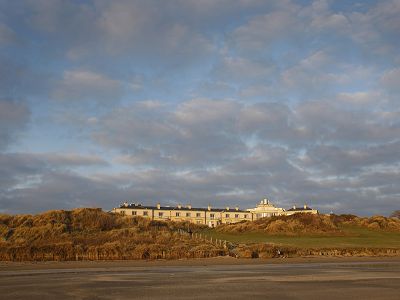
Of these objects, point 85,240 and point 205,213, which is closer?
point 85,240

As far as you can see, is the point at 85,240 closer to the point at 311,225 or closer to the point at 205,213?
the point at 311,225

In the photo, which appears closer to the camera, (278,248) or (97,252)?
(97,252)

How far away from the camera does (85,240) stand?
44.1m

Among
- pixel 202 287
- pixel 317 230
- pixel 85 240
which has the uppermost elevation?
pixel 317 230

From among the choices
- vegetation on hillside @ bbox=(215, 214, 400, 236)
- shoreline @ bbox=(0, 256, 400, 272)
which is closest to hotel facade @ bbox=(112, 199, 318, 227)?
vegetation on hillside @ bbox=(215, 214, 400, 236)

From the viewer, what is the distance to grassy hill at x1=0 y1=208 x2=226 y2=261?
3638 cm

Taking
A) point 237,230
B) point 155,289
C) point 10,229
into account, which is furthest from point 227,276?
point 237,230

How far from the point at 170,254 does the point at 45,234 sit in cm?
1566

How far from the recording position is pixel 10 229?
48.3m

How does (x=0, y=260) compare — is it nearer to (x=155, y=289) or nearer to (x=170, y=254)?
(x=170, y=254)

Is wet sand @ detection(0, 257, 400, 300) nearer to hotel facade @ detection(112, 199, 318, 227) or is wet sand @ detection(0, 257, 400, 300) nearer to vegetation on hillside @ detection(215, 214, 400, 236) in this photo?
vegetation on hillside @ detection(215, 214, 400, 236)

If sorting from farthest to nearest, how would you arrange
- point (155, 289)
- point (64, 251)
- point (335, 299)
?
point (64, 251) < point (155, 289) < point (335, 299)

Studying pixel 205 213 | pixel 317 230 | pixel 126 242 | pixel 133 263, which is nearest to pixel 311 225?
pixel 317 230

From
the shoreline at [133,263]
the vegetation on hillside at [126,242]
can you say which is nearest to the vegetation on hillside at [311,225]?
the vegetation on hillside at [126,242]
